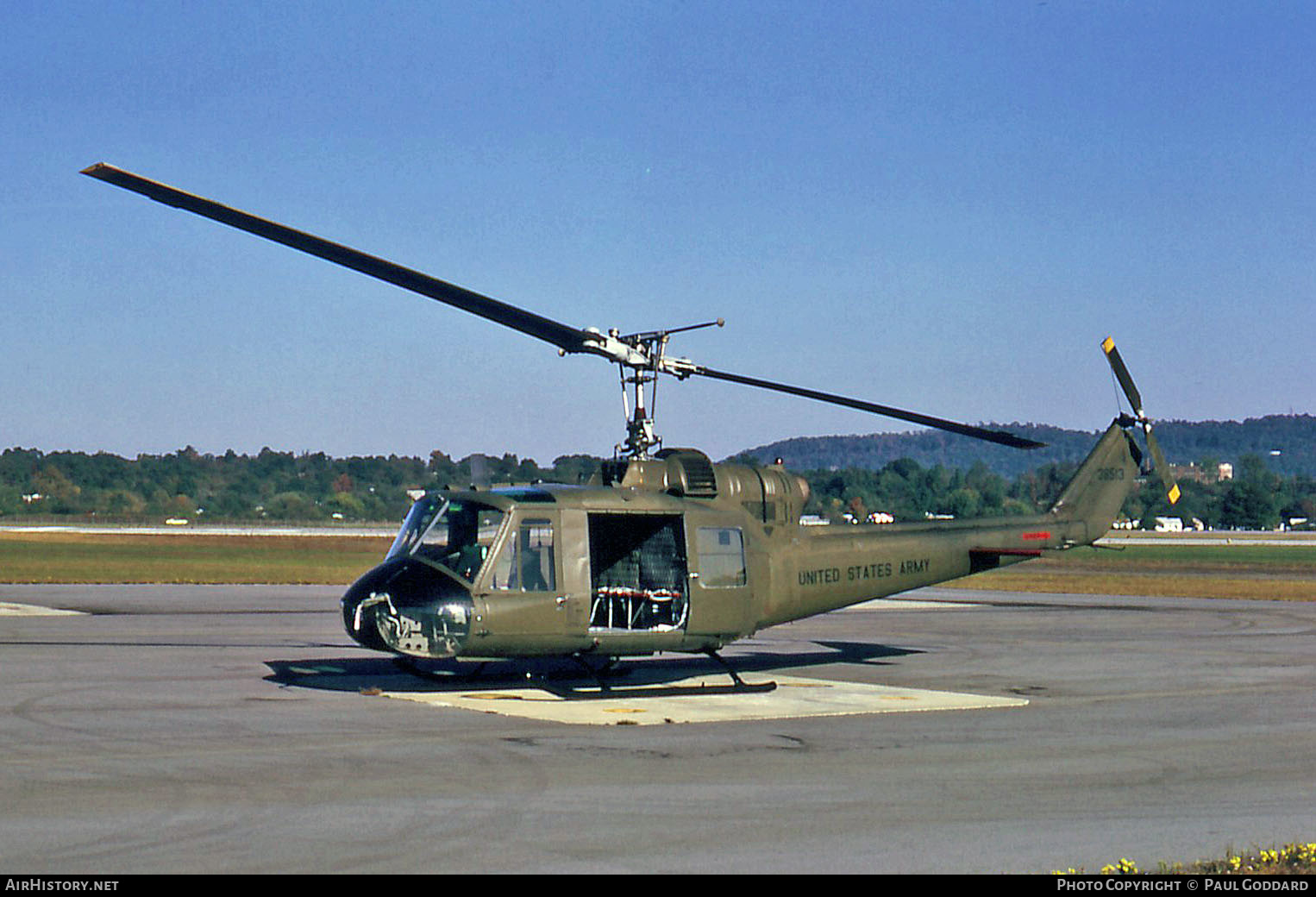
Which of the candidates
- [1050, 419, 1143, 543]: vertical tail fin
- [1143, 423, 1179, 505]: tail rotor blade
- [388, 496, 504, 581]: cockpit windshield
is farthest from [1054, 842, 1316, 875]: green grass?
[1143, 423, 1179, 505]: tail rotor blade

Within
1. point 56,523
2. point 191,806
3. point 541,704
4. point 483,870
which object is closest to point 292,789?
point 191,806

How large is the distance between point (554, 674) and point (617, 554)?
97.2 inches

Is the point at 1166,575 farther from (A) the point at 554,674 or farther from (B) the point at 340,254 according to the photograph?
(B) the point at 340,254

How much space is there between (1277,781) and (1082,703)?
581cm

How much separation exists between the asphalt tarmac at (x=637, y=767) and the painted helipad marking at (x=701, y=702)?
0.19 metres

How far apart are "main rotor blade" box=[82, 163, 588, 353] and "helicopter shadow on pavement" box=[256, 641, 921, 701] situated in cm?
537

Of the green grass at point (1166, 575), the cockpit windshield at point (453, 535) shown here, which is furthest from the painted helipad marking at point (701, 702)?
the green grass at point (1166, 575)

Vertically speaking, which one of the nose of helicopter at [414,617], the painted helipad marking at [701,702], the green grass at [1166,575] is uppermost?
the nose of helicopter at [414,617]

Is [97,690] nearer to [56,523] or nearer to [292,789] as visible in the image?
[292,789]

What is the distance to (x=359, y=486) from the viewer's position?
2761 cm

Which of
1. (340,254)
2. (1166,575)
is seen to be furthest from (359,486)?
(1166,575)

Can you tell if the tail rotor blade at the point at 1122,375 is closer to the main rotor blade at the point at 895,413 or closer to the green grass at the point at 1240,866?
the main rotor blade at the point at 895,413

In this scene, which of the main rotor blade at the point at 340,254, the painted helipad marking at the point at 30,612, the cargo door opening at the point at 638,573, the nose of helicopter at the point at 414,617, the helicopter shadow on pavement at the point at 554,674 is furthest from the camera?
the painted helipad marking at the point at 30,612

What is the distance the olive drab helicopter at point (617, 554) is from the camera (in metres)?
17.1
